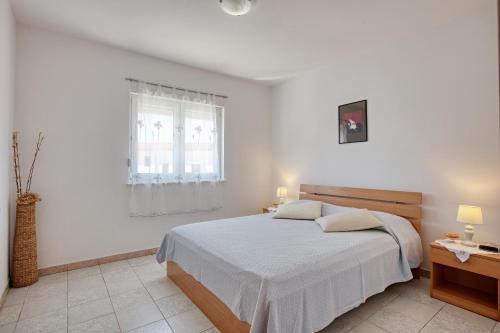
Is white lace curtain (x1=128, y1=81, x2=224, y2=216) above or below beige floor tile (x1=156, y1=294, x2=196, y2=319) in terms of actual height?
above

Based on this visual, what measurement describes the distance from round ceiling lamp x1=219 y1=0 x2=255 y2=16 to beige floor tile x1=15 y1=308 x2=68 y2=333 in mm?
2937

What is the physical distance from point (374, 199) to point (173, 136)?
9.16ft

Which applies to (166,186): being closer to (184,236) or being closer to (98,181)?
(98,181)

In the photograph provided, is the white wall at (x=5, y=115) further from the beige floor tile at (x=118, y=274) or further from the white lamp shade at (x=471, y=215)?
the white lamp shade at (x=471, y=215)

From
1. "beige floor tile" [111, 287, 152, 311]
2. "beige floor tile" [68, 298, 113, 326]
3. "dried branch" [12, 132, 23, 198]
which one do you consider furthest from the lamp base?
"dried branch" [12, 132, 23, 198]

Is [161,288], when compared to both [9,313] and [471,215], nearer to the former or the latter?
[9,313]

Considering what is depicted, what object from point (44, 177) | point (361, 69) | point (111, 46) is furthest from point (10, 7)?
point (361, 69)

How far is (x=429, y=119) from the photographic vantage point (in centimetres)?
276

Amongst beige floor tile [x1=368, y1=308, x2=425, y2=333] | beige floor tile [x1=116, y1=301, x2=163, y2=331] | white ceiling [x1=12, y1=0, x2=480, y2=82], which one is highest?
white ceiling [x1=12, y1=0, x2=480, y2=82]

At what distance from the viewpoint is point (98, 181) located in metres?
3.13

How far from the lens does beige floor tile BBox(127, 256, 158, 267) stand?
10.4 feet

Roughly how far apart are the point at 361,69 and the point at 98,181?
3.67 meters

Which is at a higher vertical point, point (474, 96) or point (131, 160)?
point (474, 96)

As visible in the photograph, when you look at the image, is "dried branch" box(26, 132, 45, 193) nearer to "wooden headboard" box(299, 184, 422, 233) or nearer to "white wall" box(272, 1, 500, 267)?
"wooden headboard" box(299, 184, 422, 233)
